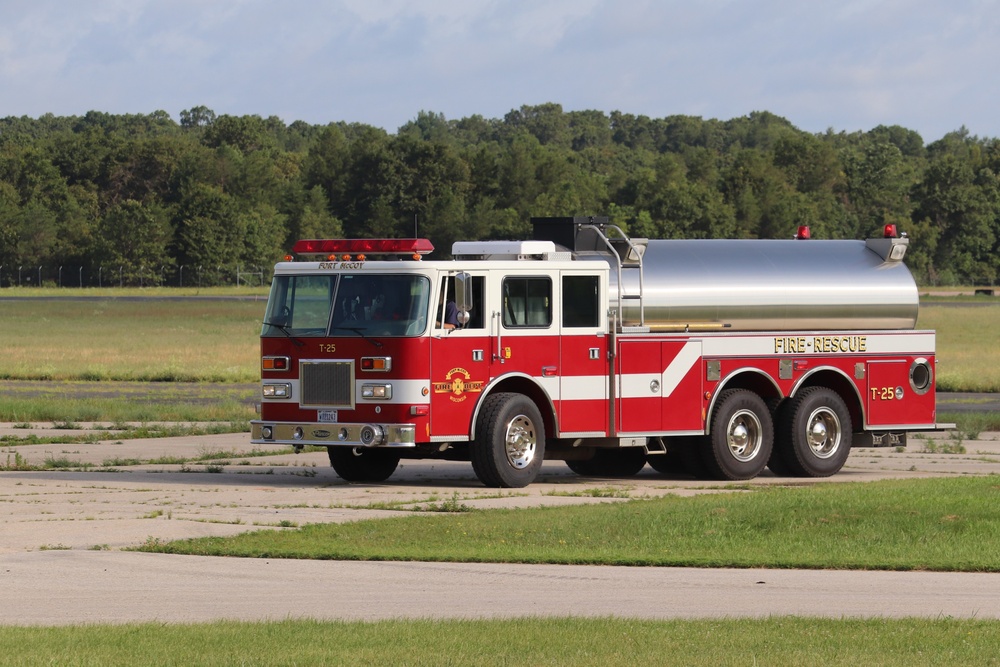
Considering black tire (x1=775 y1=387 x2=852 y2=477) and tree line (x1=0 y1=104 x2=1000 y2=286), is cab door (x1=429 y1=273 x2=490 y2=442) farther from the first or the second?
tree line (x1=0 y1=104 x2=1000 y2=286)

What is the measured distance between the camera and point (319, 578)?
1327cm

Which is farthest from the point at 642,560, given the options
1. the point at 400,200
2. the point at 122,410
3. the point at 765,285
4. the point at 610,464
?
the point at 400,200

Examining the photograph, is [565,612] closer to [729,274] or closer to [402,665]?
[402,665]

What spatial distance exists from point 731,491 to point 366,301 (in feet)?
15.9

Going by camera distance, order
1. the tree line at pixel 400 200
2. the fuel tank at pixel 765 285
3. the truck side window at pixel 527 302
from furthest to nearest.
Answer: the tree line at pixel 400 200 → the fuel tank at pixel 765 285 → the truck side window at pixel 527 302

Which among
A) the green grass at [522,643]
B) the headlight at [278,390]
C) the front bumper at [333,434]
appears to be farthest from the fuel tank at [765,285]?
the green grass at [522,643]

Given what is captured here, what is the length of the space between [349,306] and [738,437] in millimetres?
5549

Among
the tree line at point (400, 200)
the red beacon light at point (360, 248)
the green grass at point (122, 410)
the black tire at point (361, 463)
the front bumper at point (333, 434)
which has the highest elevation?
the tree line at point (400, 200)

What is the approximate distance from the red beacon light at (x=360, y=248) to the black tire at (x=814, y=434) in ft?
18.3

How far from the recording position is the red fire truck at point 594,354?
1950 cm

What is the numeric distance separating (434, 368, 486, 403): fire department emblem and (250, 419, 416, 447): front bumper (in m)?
0.59

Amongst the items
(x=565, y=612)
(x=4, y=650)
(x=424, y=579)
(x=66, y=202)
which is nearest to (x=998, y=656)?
(x=565, y=612)

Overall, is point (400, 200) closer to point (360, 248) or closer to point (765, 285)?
point (765, 285)

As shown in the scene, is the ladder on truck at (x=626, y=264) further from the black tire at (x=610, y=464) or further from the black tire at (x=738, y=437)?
the black tire at (x=610, y=464)
